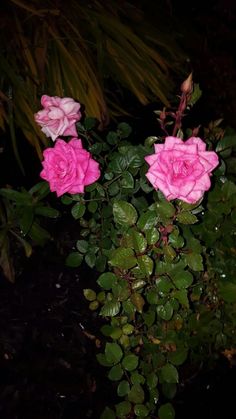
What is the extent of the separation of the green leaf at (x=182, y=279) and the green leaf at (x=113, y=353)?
0.71 feet

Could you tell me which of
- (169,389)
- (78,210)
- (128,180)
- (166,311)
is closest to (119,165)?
(128,180)

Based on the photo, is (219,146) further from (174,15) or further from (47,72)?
(174,15)

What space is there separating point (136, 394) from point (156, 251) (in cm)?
35

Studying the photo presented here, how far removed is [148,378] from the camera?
107cm

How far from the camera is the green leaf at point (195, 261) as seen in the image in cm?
94

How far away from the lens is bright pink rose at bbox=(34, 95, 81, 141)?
0.97 m

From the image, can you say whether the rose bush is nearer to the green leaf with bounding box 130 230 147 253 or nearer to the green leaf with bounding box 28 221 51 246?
the green leaf with bounding box 130 230 147 253

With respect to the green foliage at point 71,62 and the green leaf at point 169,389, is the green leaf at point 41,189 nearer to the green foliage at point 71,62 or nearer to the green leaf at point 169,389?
the green foliage at point 71,62

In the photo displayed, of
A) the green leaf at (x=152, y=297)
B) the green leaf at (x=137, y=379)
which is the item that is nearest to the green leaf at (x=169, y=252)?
the green leaf at (x=152, y=297)

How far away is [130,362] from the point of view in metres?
1.03

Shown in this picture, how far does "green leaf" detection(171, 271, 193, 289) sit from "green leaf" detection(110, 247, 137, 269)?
0.10 meters

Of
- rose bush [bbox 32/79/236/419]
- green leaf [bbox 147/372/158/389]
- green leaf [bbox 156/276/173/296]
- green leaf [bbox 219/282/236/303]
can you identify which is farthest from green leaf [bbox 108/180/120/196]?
green leaf [bbox 147/372/158/389]

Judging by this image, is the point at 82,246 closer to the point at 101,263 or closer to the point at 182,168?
the point at 101,263

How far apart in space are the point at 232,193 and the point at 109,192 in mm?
298
